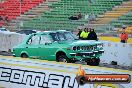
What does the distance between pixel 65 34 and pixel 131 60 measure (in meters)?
3.28

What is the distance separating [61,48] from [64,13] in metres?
20.5

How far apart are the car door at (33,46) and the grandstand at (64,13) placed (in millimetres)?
13965

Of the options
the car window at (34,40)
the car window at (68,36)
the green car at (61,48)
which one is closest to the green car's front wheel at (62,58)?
the green car at (61,48)

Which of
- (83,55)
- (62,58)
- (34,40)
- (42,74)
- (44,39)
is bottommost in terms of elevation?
(62,58)

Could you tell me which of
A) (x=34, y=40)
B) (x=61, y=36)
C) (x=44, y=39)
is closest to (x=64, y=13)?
(x=34, y=40)

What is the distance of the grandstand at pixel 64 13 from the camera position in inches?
1423

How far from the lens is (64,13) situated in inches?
1538

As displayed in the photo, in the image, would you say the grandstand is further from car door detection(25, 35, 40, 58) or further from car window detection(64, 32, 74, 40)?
car window detection(64, 32, 74, 40)

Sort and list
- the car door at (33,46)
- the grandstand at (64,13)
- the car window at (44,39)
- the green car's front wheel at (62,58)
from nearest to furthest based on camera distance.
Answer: the green car's front wheel at (62,58)
the car window at (44,39)
the car door at (33,46)
the grandstand at (64,13)

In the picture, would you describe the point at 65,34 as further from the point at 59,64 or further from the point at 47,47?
the point at 59,64

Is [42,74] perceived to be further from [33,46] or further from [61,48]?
[33,46]

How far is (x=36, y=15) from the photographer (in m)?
41.5

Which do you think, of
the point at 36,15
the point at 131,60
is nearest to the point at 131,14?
the point at 36,15

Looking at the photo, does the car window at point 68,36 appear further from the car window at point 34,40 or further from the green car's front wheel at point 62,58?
the car window at point 34,40
